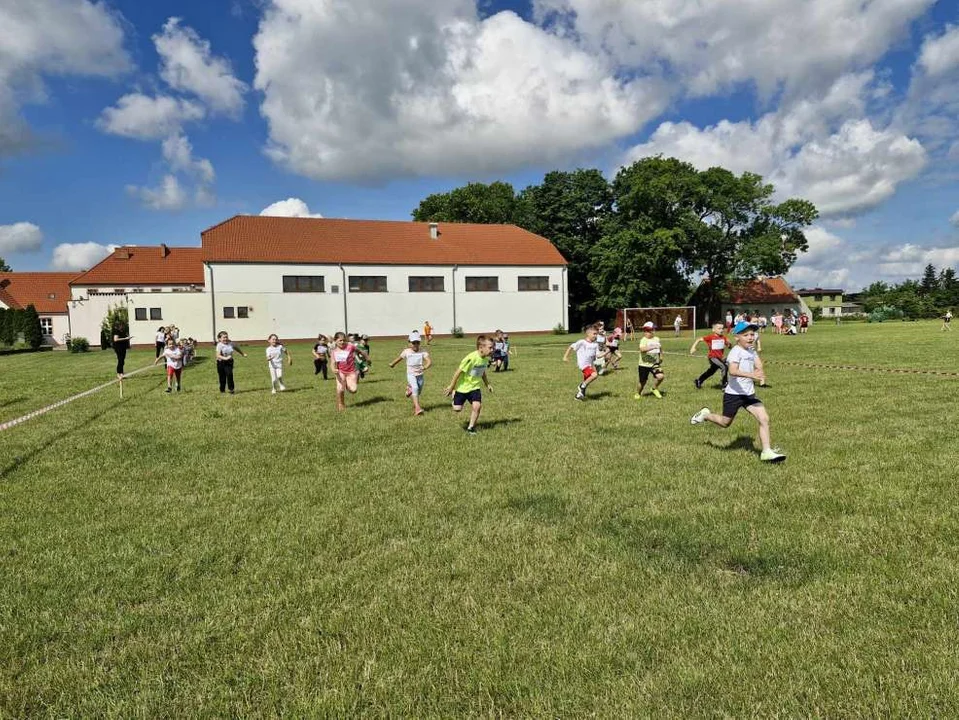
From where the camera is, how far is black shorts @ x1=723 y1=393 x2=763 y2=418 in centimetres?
788

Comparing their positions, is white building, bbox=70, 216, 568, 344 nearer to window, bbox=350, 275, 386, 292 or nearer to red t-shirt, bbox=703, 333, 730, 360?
window, bbox=350, 275, 386, 292

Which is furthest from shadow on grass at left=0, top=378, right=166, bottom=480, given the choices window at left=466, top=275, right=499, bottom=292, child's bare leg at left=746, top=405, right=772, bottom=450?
window at left=466, top=275, right=499, bottom=292

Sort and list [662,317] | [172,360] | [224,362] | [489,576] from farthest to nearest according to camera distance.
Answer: [662,317] < [172,360] < [224,362] < [489,576]

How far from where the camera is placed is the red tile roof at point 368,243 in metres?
48.0

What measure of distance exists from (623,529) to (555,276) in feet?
170

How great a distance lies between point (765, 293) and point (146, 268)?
7521 cm

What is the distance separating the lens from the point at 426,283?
170 ft

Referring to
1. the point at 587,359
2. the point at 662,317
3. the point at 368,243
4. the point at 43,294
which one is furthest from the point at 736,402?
the point at 43,294

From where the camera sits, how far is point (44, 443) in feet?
31.8

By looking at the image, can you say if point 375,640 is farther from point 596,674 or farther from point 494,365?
point 494,365

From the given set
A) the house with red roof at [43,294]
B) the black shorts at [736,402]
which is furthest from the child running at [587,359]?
the house with red roof at [43,294]

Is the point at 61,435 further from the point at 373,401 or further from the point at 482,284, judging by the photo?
the point at 482,284

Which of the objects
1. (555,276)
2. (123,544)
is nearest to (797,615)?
(123,544)

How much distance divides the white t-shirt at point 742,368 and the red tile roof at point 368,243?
44696mm
